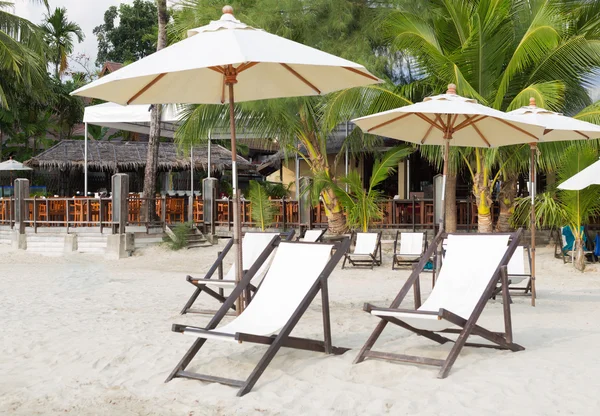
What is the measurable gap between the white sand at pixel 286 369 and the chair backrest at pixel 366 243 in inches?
174

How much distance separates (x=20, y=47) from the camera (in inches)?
883

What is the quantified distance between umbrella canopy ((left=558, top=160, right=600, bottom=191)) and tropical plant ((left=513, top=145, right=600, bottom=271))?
5.52 ft

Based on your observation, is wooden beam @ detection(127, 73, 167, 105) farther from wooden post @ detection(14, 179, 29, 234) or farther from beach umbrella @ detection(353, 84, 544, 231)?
wooden post @ detection(14, 179, 29, 234)

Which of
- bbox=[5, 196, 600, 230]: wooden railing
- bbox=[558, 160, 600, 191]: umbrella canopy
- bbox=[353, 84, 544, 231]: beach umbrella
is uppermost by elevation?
bbox=[353, 84, 544, 231]: beach umbrella

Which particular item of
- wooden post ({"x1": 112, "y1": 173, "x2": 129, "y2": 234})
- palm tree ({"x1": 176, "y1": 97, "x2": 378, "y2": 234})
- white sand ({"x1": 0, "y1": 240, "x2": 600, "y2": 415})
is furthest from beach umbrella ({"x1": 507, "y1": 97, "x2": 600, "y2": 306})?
wooden post ({"x1": 112, "y1": 173, "x2": 129, "y2": 234})

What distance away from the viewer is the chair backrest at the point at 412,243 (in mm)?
12922

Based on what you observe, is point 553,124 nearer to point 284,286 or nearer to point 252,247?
point 252,247

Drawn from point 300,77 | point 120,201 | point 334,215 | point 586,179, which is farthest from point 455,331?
point 120,201

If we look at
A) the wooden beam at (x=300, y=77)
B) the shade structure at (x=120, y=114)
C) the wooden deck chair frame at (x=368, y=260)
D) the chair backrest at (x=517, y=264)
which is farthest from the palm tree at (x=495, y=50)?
→ the wooden beam at (x=300, y=77)

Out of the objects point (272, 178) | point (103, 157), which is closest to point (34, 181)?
point (103, 157)

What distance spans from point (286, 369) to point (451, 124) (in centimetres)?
383

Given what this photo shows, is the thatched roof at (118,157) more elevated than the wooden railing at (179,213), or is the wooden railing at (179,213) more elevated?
the thatched roof at (118,157)

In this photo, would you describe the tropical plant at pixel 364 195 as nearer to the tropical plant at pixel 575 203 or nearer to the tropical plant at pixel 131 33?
the tropical plant at pixel 575 203

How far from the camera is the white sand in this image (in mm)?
Answer: 4324
